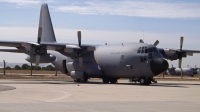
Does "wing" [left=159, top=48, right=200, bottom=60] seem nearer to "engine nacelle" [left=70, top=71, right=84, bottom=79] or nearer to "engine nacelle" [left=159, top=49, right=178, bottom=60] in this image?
"engine nacelle" [left=159, top=49, right=178, bottom=60]

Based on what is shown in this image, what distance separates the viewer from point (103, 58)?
3688 centimetres

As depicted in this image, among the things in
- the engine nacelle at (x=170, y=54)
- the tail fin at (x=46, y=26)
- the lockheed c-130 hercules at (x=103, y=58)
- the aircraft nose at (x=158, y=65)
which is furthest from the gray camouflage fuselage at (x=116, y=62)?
the engine nacelle at (x=170, y=54)

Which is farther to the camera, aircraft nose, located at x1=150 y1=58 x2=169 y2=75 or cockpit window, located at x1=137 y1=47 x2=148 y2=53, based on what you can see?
cockpit window, located at x1=137 y1=47 x2=148 y2=53

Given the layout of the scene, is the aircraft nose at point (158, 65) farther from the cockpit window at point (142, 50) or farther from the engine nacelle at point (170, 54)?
the engine nacelle at point (170, 54)

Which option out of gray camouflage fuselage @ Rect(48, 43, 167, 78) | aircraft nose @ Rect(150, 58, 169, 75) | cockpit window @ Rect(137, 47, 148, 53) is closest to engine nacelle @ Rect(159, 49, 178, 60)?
gray camouflage fuselage @ Rect(48, 43, 167, 78)

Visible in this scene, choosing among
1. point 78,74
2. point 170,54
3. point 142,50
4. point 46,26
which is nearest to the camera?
point 142,50

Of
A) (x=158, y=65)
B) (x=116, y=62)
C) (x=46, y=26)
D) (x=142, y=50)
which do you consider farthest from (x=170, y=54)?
(x=46, y=26)

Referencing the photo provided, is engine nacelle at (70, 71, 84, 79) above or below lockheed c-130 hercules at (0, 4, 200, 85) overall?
below

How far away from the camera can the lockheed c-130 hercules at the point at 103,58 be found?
33.3m

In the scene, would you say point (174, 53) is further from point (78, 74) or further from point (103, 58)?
point (78, 74)

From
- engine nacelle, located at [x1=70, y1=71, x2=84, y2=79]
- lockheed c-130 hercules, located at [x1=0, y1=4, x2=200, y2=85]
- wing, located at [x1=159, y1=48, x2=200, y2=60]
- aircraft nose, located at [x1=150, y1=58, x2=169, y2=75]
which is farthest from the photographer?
wing, located at [x1=159, y1=48, x2=200, y2=60]

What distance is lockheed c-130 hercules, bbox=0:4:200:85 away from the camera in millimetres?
33344

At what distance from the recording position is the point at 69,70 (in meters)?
40.3

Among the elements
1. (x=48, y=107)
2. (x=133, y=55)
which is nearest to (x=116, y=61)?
(x=133, y=55)
